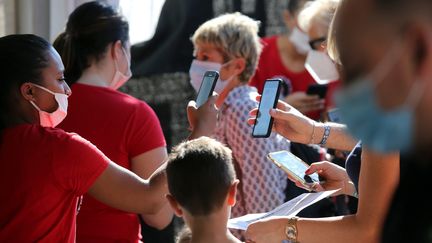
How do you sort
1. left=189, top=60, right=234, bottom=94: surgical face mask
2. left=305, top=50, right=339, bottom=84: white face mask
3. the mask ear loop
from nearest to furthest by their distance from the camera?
the mask ear loop → left=189, top=60, right=234, bottom=94: surgical face mask → left=305, top=50, right=339, bottom=84: white face mask

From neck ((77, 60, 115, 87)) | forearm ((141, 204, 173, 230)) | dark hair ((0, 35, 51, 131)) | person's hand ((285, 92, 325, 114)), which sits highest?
dark hair ((0, 35, 51, 131))

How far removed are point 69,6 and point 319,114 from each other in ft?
5.05

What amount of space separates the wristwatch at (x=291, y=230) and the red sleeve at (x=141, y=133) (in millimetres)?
1006

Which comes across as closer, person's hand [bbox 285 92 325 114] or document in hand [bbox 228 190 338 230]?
document in hand [bbox 228 190 338 230]

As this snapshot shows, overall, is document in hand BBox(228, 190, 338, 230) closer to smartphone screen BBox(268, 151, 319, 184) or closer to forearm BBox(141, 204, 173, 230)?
smartphone screen BBox(268, 151, 319, 184)

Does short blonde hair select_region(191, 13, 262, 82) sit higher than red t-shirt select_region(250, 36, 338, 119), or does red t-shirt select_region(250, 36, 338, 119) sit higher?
short blonde hair select_region(191, 13, 262, 82)

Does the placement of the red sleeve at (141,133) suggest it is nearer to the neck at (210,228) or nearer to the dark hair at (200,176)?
the dark hair at (200,176)

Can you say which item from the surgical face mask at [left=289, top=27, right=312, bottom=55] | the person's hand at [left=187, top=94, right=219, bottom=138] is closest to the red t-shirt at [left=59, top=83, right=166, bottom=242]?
the person's hand at [left=187, top=94, right=219, bottom=138]

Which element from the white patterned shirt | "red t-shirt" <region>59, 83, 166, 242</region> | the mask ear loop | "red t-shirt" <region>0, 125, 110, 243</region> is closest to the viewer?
the mask ear loop

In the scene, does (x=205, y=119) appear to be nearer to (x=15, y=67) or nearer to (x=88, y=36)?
(x=15, y=67)

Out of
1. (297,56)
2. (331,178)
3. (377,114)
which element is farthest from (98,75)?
(377,114)

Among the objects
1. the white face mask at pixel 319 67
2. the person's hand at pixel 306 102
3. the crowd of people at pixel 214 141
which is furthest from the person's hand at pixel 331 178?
the person's hand at pixel 306 102

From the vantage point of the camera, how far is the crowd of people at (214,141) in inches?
45.7

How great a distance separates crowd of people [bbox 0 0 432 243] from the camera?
116 centimetres
